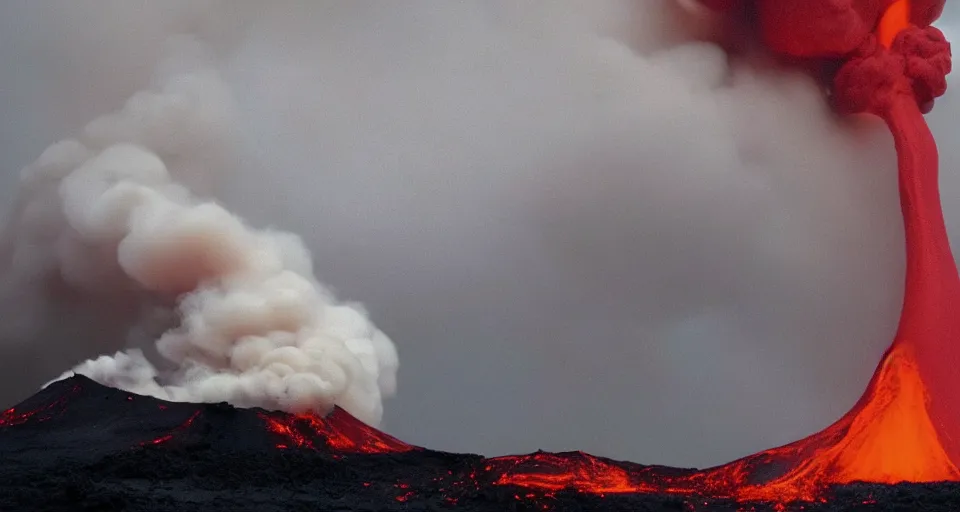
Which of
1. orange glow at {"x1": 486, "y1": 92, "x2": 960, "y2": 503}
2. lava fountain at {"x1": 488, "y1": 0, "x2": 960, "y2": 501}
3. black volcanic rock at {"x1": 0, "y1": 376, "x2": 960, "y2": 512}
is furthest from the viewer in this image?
lava fountain at {"x1": 488, "y1": 0, "x2": 960, "y2": 501}

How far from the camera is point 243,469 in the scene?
36.4 ft

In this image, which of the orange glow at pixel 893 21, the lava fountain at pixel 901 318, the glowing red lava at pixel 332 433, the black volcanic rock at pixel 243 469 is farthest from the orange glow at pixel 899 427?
the glowing red lava at pixel 332 433

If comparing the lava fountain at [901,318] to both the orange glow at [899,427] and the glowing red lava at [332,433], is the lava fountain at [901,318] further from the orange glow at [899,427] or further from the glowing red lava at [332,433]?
the glowing red lava at [332,433]

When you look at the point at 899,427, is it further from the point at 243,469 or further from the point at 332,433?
the point at 243,469

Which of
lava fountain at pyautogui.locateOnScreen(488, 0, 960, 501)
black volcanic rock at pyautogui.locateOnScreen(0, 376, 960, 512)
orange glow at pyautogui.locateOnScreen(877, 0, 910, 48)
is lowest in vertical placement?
black volcanic rock at pyautogui.locateOnScreen(0, 376, 960, 512)

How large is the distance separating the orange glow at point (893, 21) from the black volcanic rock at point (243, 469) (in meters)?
7.29

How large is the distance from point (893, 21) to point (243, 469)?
11909 mm

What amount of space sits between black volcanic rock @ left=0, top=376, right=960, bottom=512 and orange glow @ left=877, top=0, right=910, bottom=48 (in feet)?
23.9

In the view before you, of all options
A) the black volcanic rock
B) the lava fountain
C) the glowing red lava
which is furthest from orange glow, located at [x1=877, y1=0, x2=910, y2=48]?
the glowing red lava

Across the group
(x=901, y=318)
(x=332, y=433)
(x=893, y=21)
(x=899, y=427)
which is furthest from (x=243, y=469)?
(x=893, y=21)

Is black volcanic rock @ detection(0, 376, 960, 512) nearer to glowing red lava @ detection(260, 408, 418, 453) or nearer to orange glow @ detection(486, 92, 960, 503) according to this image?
glowing red lava @ detection(260, 408, 418, 453)

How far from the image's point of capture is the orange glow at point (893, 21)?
16.1 metres

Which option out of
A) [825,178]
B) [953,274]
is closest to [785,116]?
[825,178]

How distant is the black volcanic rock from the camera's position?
10.1m
